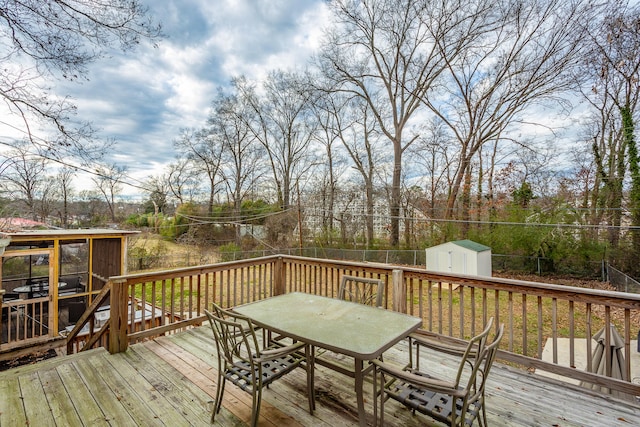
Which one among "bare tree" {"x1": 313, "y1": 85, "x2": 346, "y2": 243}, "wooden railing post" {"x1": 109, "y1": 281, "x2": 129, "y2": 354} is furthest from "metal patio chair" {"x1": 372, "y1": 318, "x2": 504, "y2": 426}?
"bare tree" {"x1": 313, "y1": 85, "x2": 346, "y2": 243}

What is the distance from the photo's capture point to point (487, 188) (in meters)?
12.7

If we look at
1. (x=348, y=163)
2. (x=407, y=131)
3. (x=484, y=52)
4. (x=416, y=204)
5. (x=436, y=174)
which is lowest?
(x=416, y=204)

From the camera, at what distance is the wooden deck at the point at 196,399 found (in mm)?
2057

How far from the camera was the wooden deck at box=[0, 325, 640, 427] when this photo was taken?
206 cm

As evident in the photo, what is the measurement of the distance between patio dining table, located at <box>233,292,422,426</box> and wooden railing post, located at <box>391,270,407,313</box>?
1.02 meters

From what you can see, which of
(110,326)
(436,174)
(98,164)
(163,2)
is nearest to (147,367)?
(110,326)

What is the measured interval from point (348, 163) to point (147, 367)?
14.6 metres

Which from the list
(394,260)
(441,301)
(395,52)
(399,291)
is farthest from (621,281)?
(395,52)

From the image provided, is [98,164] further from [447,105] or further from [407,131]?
[447,105]

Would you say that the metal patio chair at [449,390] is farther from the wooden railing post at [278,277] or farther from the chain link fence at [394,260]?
the chain link fence at [394,260]

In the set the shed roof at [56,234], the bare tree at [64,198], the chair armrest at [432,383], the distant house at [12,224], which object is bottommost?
the chair armrest at [432,383]

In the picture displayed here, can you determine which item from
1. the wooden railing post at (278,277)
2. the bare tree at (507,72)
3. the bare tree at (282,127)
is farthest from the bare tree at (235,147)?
the wooden railing post at (278,277)

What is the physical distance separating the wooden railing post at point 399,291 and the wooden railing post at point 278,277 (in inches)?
78.7

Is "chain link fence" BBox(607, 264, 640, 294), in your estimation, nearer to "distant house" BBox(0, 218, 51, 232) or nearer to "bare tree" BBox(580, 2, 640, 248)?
"bare tree" BBox(580, 2, 640, 248)
